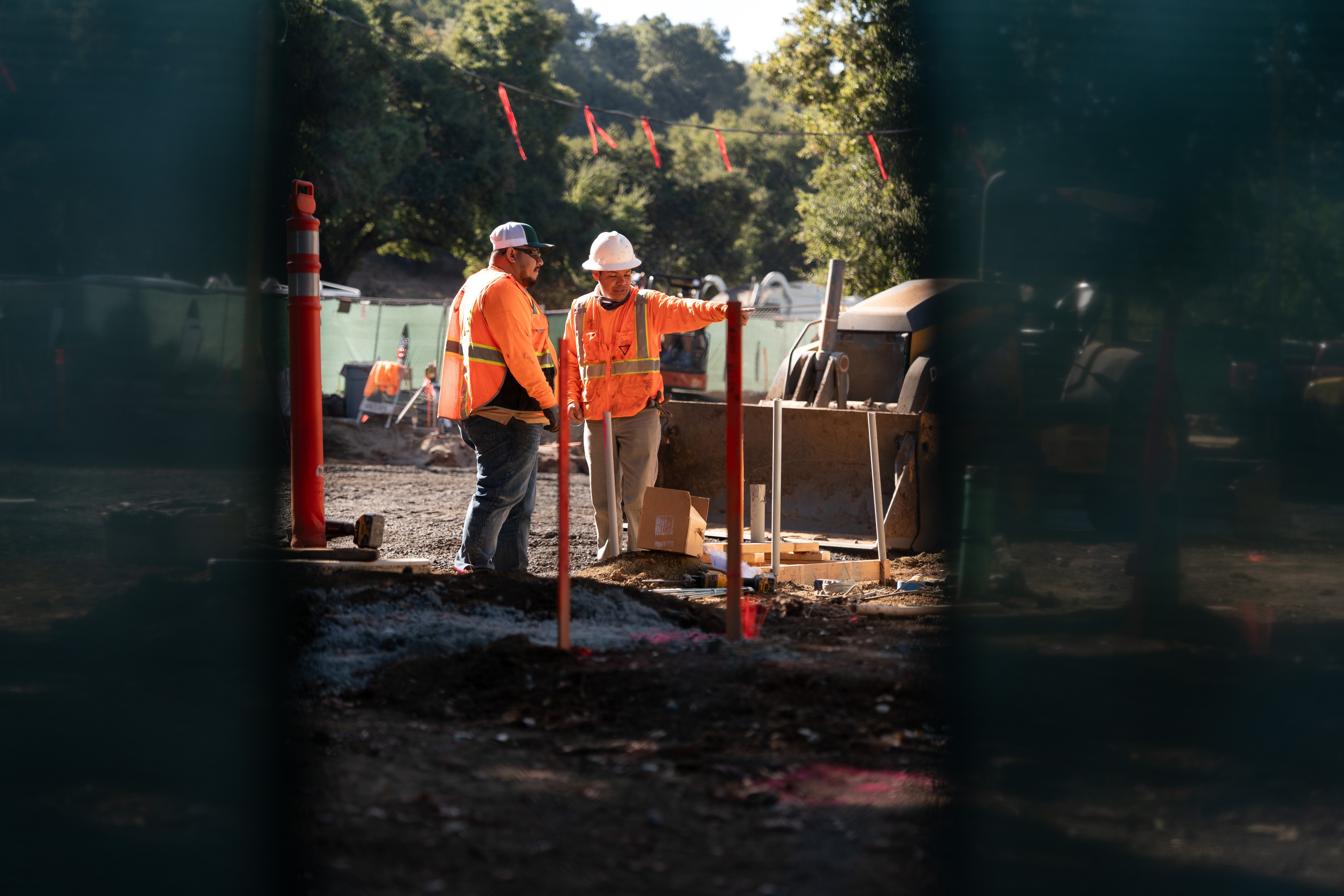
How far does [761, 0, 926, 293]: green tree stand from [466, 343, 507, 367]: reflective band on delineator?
9374mm

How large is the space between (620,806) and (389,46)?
28207mm

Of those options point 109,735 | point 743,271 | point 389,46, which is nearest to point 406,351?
point 389,46

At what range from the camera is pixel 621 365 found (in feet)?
20.8

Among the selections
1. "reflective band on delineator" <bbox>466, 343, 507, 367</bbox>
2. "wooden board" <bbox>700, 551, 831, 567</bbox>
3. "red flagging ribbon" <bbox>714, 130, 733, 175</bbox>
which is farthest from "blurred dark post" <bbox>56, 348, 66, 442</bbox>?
"red flagging ribbon" <bbox>714, 130, 733, 175</bbox>

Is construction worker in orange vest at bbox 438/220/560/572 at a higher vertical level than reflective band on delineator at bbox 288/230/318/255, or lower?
lower

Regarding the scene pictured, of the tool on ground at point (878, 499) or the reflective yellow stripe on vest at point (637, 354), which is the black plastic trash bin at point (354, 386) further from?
the tool on ground at point (878, 499)

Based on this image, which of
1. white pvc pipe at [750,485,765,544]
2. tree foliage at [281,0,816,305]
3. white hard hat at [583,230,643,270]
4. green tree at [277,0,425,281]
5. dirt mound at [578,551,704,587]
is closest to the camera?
dirt mound at [578,551,704,587]

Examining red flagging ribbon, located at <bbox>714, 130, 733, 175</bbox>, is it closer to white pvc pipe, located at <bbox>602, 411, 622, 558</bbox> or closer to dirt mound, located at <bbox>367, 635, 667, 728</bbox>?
white pvc pipe, located at <bbox>602, 411, 622, 558</bbox>

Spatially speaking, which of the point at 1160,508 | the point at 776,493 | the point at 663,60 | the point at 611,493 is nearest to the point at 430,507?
the point at 611,493

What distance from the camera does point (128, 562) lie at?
16.0ft

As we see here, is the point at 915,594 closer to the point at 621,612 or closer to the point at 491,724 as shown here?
the point at 621,612

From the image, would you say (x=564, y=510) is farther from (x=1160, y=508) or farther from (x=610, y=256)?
(x=1160, y=508)

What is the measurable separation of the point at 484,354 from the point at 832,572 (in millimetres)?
2383

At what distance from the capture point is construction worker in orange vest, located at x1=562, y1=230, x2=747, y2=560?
20.4 feet
